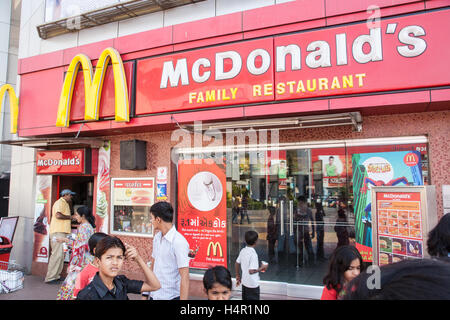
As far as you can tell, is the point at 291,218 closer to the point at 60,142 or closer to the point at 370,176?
the point at 370,176

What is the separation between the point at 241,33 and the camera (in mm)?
5242

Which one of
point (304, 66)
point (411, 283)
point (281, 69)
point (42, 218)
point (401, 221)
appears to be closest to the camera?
point (411, 283)

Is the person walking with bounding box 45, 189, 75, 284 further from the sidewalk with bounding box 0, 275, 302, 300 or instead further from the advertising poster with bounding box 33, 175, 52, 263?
the advertising poster with bounding box 33, 175, 52, 263

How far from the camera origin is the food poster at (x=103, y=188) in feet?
22.2

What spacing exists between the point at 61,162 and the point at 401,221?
669cm

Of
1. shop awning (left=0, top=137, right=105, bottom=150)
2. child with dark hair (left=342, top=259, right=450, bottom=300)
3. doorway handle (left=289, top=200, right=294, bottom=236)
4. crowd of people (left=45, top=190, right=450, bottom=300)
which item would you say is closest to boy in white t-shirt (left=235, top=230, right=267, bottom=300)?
crowd of people (left=45, top=190, right=450, bottom=300)

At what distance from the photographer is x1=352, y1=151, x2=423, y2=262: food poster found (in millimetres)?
4668

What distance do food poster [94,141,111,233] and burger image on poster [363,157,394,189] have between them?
516cm

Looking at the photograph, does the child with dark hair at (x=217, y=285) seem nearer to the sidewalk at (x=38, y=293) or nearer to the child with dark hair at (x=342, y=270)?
the child with dark hair at (x=342, y=270)

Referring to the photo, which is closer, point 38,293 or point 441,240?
point 441,240

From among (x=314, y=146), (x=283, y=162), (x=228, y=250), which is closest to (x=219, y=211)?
(x=228, y=250)

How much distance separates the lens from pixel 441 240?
247 cm

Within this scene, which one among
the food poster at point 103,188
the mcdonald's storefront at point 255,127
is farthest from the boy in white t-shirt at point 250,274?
the food poster at point 103,188

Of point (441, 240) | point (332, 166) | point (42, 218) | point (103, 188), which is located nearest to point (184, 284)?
point (441, 240)
